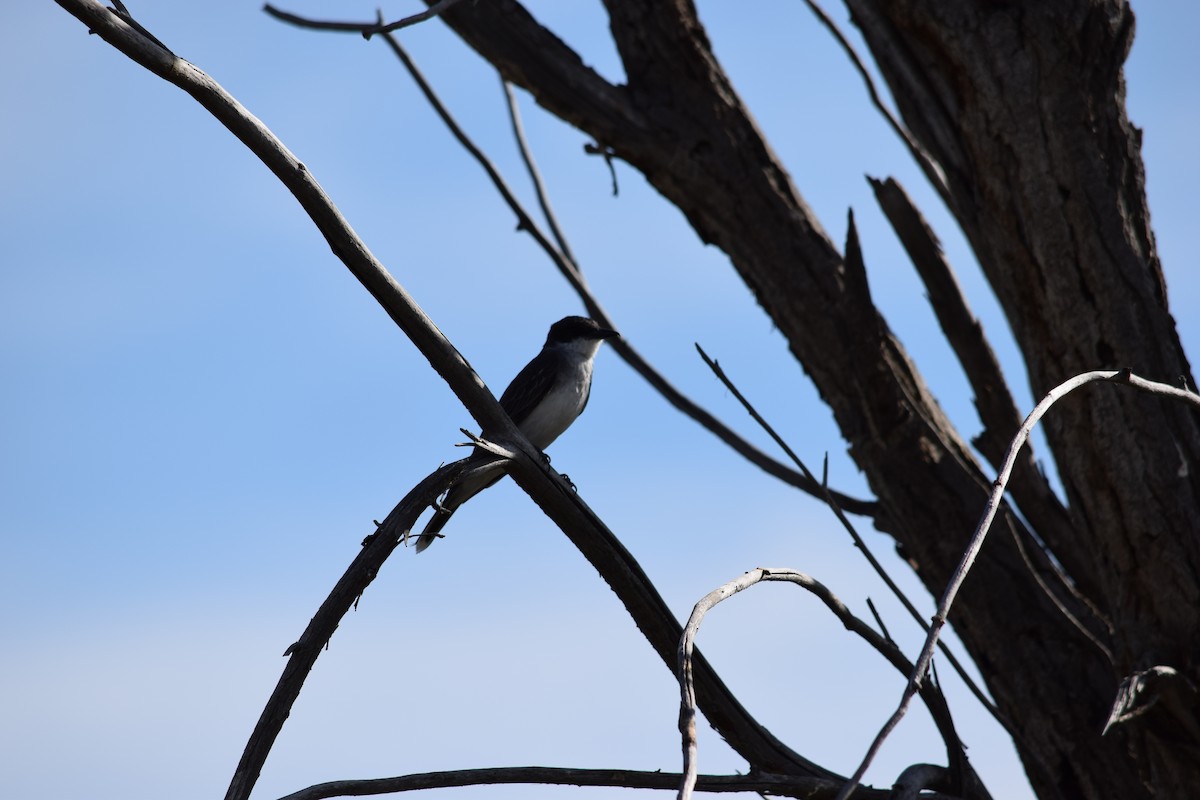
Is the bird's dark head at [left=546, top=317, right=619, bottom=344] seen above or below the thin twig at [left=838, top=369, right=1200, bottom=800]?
above

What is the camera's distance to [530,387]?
355 inches

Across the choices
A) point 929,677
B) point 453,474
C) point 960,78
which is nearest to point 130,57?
point 453,474

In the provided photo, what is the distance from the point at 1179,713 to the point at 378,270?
11.3ft

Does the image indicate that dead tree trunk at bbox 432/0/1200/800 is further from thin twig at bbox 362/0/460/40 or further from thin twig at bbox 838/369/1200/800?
thin twig at bbox 362/0/460/40

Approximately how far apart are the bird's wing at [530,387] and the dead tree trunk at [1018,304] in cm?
228

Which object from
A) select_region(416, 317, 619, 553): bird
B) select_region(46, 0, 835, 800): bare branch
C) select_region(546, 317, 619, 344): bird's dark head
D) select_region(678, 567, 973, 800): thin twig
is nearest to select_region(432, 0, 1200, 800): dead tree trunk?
select_region(678, 567, 973, 800): thin twig

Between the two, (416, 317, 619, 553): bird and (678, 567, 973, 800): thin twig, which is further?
(416, 317, 619, 553): bird

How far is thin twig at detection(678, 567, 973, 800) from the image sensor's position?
9.11ft

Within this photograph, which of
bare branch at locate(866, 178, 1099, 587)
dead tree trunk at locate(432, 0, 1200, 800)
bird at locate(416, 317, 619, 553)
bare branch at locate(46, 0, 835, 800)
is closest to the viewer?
bare branch at locate(46, 0, 835, 800)

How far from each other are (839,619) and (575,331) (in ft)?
18.4

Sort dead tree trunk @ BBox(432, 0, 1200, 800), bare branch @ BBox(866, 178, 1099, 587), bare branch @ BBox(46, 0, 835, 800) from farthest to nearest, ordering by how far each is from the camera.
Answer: bare branch @ BBox(866, 178, 1099, 587) < dead tree trunk @ BBox(432, 0, 1200, 800) < bare branch @ BBox(46, 0, 835, 800)

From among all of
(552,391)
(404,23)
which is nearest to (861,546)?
(404,23)

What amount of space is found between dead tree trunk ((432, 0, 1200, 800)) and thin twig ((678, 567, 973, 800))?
105 centimetres

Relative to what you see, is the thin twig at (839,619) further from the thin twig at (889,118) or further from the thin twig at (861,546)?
the thin twig at (889,118)
